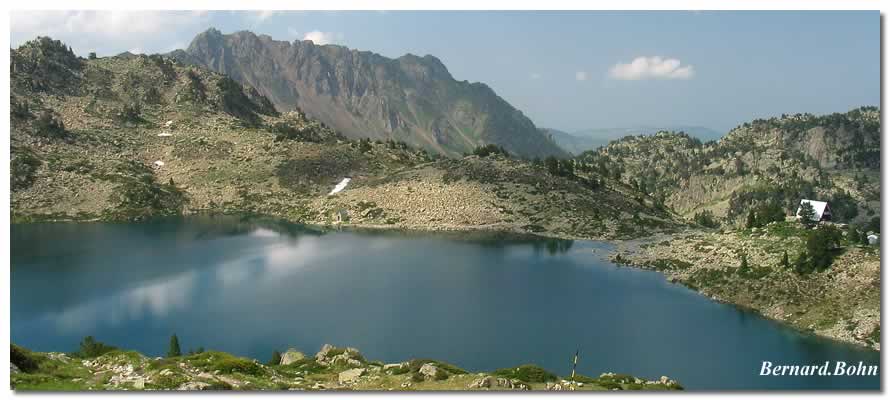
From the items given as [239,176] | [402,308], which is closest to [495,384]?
[402,308]

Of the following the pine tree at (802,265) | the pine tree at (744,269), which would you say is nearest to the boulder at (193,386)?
the pine tree at (802,265)

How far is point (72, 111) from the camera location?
531 feet

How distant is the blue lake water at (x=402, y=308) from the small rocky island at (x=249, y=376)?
13.1 metres

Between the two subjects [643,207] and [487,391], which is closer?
[487,391]

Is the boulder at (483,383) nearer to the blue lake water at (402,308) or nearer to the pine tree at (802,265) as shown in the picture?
the blue lake water at (402,308)

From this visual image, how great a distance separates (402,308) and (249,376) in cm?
3285

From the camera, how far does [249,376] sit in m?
35.0

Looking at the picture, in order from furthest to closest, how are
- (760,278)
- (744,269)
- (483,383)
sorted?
1. (744,269)
2. (760,278)
3. (483,383)

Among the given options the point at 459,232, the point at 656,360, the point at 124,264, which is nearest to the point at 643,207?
the point at 459,232

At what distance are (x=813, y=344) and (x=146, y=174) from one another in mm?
122273

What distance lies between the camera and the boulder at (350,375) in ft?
121

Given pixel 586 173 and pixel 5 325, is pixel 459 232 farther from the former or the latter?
pixel 5 325

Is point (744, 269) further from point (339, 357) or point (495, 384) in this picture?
point (495, 384)

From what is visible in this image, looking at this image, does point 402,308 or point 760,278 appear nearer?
point 402,308
